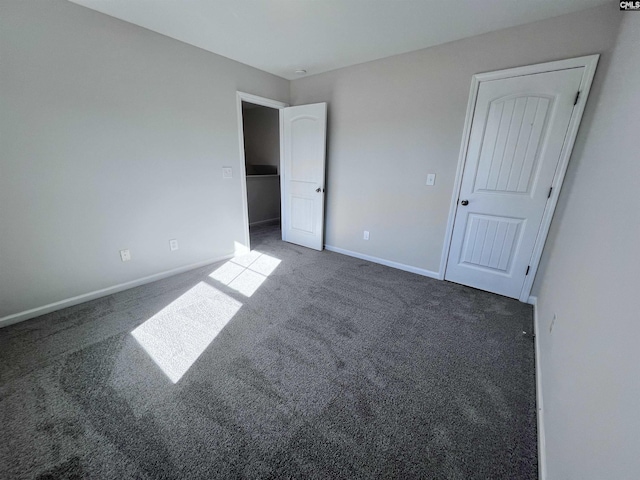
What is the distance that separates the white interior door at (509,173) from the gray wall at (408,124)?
Result: 0.16 metres

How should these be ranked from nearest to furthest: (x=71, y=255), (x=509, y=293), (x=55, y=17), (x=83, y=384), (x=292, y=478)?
1. (x=292, y=478)
2. (x=83, y=384)
3. (x=55, y=17)
4. (x=71, y=255)
5. (x=509, y=293)

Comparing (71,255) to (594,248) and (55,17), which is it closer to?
(55,17)

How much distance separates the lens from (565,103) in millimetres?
2020

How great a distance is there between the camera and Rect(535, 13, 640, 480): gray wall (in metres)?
0.66

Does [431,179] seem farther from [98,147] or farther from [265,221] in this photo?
[265,221]

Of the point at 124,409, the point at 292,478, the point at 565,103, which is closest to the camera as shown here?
the point at 292,478

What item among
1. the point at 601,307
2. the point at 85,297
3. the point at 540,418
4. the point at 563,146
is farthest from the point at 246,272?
the point at 563,146

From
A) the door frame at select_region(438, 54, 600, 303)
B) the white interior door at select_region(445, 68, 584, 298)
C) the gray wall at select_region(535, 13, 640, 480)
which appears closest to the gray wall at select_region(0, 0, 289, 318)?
the door frame at select_region(438, 54, 600, 303)

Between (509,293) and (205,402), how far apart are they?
109 inches

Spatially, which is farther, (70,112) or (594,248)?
(70,112)

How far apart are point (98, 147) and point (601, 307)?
3.32 meters

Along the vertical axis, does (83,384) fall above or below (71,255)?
below

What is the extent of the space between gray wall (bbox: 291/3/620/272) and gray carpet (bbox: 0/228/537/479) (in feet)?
3.15

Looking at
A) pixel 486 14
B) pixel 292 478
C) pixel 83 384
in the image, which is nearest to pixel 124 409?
pixel 83 384
